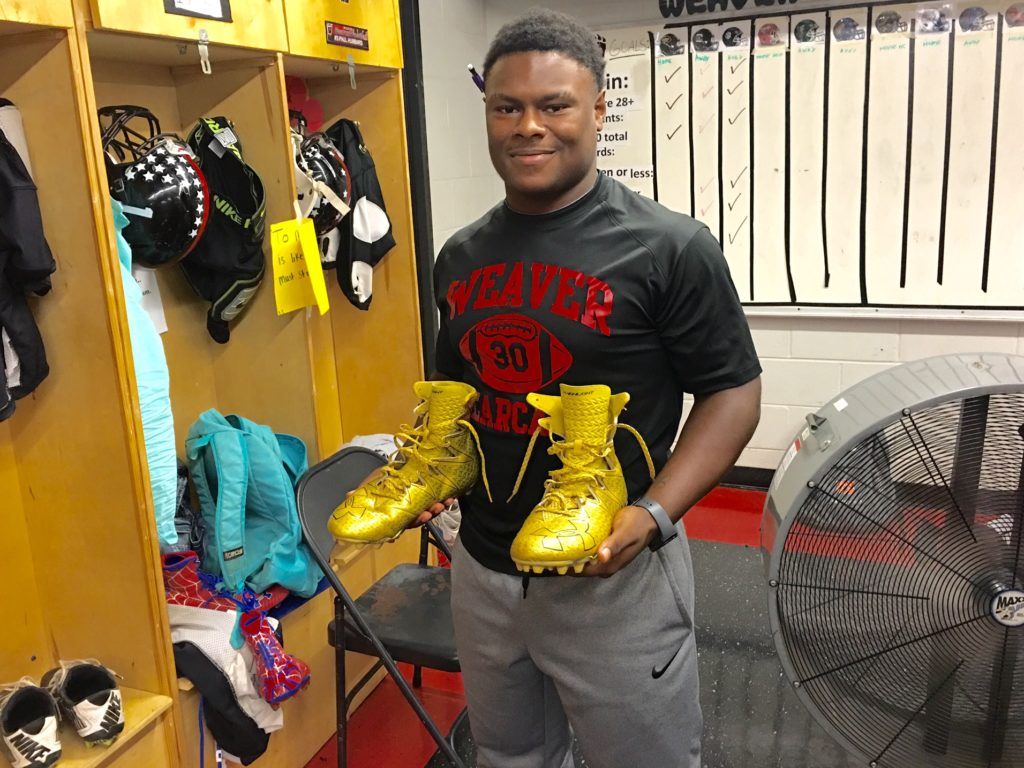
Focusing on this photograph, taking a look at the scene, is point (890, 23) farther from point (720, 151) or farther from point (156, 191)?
point (156, 191)

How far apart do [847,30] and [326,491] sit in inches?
98.0

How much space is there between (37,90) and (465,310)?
A: 37.1 inches

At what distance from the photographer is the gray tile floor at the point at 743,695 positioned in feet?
6.42

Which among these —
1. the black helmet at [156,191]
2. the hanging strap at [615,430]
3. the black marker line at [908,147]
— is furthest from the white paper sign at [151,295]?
the black marker line at [908,147]

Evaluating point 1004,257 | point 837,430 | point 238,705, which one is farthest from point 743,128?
point 238,705

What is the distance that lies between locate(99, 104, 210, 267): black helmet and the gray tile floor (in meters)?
1.37

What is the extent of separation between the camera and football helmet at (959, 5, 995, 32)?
280 cm

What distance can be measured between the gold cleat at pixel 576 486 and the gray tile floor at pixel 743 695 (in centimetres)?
118

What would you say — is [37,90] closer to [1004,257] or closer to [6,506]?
[6,506]

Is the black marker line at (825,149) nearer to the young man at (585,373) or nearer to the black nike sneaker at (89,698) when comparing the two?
the young man at (585,373)

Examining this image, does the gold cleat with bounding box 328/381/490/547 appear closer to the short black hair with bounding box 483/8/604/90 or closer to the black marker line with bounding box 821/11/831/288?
the short black hair with bounding box 483/8/604/90

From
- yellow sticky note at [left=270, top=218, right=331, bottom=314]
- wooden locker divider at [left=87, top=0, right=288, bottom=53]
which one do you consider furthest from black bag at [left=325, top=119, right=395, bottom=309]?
wooden locker divider at [left=87, top=0, right=288, bottom=53]

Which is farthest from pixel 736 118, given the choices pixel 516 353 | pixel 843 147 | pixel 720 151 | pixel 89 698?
pixel 89 698

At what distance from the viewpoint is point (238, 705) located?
1.78 meters
